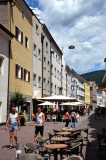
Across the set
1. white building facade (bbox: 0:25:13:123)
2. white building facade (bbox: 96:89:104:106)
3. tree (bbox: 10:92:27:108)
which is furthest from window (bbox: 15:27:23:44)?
white building facade (bbox: 96:89:104:106)

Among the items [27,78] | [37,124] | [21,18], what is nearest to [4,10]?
[21,18]

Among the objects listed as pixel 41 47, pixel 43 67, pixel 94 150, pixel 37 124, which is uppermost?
pixel 41 47

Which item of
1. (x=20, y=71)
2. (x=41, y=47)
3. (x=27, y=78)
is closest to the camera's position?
(x=20, y=71)

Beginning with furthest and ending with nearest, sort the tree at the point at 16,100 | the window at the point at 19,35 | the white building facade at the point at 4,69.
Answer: the window at the point at 19,35, the tree at the point at 16,100, the white building facade at the point at 4,69

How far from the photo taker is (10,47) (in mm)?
23844

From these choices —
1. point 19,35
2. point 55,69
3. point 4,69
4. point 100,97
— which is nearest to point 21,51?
point 19,35

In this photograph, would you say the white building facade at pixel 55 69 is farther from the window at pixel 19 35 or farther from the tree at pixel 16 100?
the tree at pixel 16 100

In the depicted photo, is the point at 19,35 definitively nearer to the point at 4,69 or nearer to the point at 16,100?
the point at 4,69

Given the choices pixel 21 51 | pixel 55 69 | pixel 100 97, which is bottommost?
pixel 100 97

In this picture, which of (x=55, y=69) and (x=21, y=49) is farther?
(x=55, y=69)

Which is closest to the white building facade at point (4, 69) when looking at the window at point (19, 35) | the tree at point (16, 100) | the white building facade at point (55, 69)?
the tree at point (16, 100)

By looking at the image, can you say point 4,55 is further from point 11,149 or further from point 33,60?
point 11,149

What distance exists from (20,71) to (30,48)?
5.11m

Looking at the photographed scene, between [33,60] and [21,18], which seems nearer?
[21,18]
